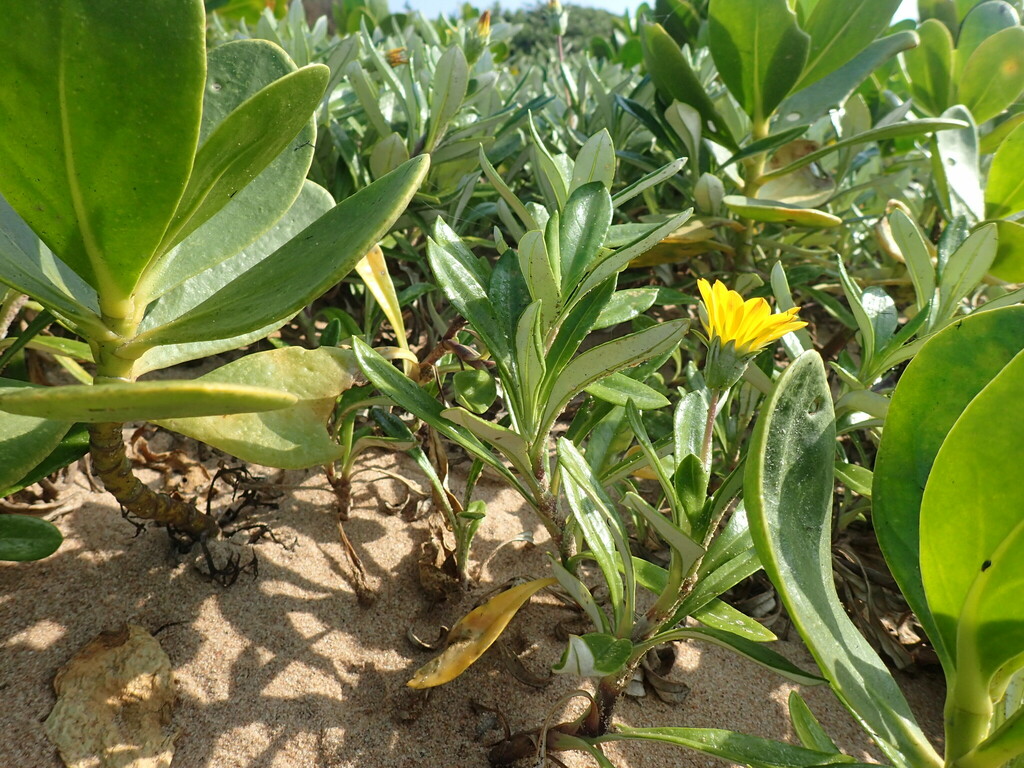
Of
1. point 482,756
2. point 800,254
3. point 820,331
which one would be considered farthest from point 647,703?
point 820,331

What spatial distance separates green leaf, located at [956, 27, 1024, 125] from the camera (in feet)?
5.56

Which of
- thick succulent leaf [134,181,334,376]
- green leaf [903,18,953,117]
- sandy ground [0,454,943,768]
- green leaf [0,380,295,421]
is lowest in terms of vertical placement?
sandy ground [0,454,943,768]

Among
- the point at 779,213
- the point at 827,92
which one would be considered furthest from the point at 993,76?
the point at 779,213

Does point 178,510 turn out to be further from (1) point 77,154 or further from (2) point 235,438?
(1) point 77,154

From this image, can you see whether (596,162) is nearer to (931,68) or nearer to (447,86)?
(447,86)

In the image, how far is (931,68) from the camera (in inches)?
74.0

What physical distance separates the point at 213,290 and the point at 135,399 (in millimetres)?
494

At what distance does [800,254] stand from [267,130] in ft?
5.17

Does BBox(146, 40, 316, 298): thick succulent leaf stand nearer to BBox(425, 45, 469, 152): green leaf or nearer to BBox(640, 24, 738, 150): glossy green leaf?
BBox(425, 45, 469, 152): green leaf

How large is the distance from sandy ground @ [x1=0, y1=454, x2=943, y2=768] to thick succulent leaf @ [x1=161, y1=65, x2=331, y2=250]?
62 centimetres

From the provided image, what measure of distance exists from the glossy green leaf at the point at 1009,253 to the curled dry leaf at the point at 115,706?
1658 millimetres

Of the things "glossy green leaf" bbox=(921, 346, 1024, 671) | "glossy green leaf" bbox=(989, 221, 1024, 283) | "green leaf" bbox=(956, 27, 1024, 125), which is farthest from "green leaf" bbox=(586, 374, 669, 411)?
"green leaf" bbox=(956, 27, 1024, 125)

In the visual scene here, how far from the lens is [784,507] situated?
0.73m

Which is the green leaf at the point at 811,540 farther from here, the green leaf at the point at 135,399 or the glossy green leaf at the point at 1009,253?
the glossy green leaf at the point at 1009,253
